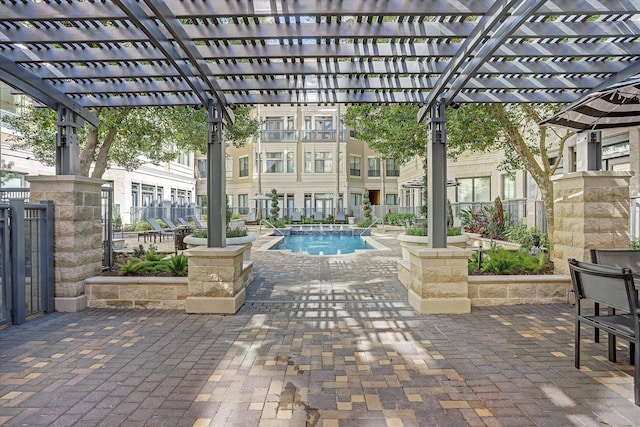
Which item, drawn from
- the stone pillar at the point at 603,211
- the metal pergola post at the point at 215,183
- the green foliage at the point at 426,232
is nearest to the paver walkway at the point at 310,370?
the stone pillar at the point at 603,211

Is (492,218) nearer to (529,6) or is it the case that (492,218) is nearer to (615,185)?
(615,185)

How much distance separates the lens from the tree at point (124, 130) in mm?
8141

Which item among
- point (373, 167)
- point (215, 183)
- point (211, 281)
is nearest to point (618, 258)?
point (211, 281)

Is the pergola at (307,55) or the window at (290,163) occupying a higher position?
the window at (290,163)

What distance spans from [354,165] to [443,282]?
26756 mm

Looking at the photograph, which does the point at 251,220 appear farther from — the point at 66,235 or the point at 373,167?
the point at 66,235

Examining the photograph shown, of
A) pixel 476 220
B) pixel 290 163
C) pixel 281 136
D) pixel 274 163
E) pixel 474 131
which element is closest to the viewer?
pixel 474 131

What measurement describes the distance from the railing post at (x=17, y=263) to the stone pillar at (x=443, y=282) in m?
5.44

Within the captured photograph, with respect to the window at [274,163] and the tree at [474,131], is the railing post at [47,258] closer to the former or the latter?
the tree at [474,131]

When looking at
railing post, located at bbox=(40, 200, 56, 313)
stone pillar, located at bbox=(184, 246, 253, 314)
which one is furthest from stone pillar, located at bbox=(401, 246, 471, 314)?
railing post, located at bbox=(40, 200, 56, 313)

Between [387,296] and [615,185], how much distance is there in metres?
3.84

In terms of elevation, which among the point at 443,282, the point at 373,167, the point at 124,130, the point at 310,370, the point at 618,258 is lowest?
the point at 310,370

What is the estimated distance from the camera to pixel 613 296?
2.99 metres

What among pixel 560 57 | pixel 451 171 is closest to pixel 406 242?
pixel 560 57
